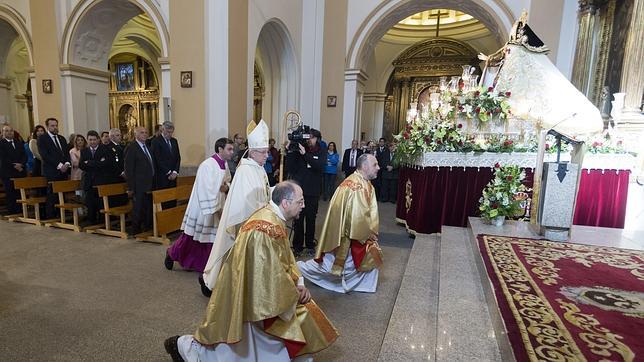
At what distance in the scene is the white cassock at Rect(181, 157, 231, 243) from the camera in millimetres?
4012

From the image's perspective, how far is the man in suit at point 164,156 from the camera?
6070 millimetres

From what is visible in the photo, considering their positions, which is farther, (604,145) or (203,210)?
(604,145)

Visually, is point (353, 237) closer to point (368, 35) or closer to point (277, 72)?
point (368, 35)

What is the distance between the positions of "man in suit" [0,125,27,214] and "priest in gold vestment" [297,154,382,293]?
6.63 metres

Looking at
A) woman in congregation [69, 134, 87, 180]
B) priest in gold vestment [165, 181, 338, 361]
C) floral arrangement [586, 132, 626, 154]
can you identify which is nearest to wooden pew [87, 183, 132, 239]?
woman in congregation [69, 134, 87, 180]

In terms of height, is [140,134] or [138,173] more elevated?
[140,134]

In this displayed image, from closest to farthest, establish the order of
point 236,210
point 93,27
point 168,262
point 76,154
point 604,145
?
1. point 236,210
2. point 168,262
3. point 604,145
4. point 76,154
5. point 93,27

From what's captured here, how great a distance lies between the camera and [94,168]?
19.9ft

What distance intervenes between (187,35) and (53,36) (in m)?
4.42

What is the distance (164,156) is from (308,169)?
9.23 ft

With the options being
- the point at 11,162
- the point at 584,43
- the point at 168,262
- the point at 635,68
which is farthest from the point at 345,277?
the point at 584,43

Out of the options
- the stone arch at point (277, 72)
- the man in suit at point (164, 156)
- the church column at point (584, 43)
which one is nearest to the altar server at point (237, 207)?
the man in suit at point (164, 156)

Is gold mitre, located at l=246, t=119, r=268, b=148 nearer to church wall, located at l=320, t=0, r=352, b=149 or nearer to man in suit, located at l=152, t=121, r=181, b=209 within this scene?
man in suit, located at l=152, t=121, r=181, b=209

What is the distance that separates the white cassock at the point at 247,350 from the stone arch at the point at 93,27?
8137 mm
